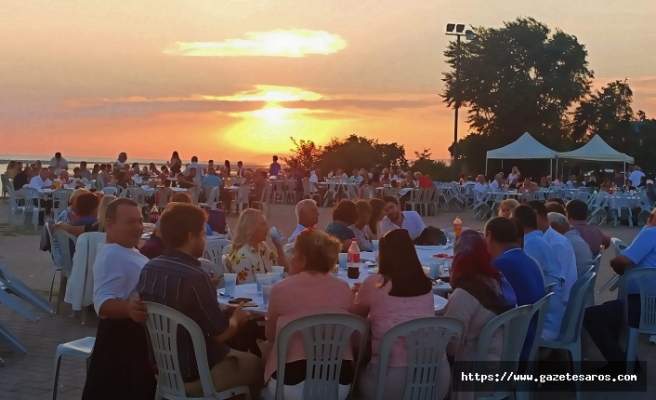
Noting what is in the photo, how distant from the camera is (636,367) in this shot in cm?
563

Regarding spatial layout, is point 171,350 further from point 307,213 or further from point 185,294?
point 307,213

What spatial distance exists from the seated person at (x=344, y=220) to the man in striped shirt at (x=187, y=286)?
3131 millimetres

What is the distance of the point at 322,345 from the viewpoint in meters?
3.49

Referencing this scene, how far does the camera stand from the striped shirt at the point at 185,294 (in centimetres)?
349

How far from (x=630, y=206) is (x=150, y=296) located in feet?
57.8

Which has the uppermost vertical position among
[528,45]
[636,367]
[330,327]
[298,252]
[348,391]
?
[528,45]

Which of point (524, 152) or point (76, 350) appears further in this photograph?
point (524, 152)

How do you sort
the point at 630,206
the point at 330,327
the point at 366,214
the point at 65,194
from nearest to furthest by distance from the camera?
the point at 330,327
the point at 366,214
the point at 65,194
the point at 630,206

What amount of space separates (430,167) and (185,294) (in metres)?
30.9

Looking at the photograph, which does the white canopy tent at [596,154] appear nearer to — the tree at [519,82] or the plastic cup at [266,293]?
the tree at [519,82]

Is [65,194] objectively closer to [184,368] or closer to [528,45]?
[184,368]

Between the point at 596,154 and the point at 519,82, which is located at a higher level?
the point at 519,82

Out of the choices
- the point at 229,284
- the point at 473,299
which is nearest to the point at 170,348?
the point at 229,284

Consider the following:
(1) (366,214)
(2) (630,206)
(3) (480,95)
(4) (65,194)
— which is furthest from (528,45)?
(1) (366,214)
